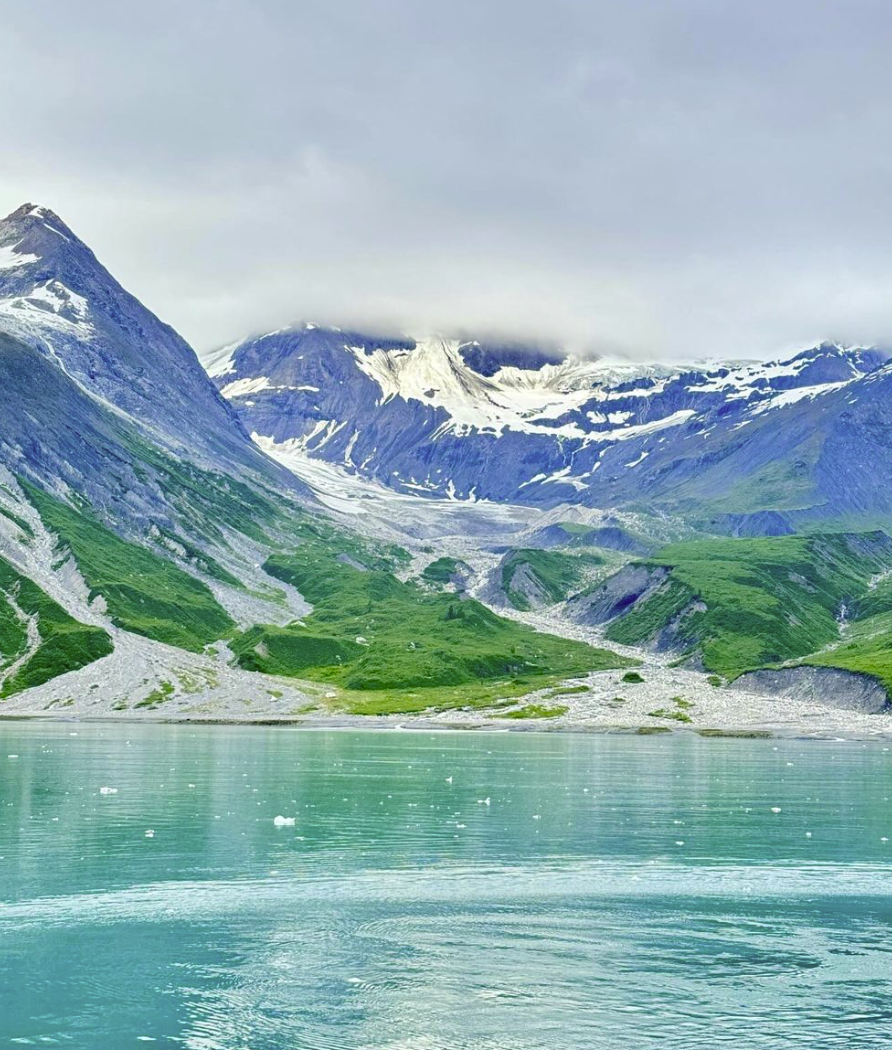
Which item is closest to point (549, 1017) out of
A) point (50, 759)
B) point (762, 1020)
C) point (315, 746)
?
point (762, 1020)

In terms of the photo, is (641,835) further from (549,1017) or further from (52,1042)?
(52,1042)

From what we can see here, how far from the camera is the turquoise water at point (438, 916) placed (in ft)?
121

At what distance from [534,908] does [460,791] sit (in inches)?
1963

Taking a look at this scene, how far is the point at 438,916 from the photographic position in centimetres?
5200

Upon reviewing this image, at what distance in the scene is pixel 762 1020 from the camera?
37.5 meters

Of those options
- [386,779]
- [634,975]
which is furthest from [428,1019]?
[386,779]

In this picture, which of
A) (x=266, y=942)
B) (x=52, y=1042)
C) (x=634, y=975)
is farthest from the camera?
(x=266, y=942)

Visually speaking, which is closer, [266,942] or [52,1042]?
[52,1042]

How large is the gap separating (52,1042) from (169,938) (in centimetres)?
1290

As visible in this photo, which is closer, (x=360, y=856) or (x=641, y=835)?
(x=360, y=856)

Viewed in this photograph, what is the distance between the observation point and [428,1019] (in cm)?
3688

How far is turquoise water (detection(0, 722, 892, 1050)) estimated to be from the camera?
121 feet

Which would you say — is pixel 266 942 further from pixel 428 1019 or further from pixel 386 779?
pixel 386 779

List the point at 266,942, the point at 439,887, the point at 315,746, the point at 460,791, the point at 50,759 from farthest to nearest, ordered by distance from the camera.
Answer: the point at 315,746, the point at 50,759, the point at 460,791, the point at 439,887, the point at 266,942
